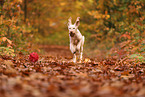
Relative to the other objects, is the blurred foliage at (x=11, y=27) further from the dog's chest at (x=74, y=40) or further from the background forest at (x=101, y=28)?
the dog's chest at (x=74, y=40)

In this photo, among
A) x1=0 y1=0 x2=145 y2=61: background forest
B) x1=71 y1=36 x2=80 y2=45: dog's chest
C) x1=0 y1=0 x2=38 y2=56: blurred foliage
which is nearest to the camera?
x1=71 y1=36 x2=80 y2=45: dog's chest

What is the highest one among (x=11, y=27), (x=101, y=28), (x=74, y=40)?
(x=101, y=28)

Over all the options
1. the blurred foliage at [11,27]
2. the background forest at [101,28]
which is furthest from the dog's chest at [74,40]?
the blurred foliage at [11,27]

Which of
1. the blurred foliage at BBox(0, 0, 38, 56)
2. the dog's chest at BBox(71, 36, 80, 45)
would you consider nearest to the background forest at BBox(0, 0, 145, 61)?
the blurred foliage at BBox(0, 0, 38, 56)

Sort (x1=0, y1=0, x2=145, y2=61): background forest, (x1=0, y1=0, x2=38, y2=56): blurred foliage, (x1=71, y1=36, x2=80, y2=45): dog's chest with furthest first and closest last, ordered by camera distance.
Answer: (x1=0, y1=0, x2=145, y2=61): background forest → (x1=0, y1=0, x2=38, y2=56): blurred foliage → (x1=71, y1=36, x2=80, y2=45): dog's chest

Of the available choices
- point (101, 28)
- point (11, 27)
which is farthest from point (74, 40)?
point (101, 28)

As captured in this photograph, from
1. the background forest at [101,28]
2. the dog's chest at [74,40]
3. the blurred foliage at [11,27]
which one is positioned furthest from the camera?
the background forest at [101,28]

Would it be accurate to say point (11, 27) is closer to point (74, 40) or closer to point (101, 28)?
point (74, 40)

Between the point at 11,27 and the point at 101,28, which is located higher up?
the point at 101,28

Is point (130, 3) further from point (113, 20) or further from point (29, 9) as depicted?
point (29, 9)

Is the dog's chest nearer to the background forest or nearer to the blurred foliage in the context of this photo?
the background forest

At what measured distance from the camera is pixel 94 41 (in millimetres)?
13102

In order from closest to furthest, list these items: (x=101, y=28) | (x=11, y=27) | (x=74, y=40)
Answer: (x=74, y=40), (x=11, y=27), (x=101, y=28)

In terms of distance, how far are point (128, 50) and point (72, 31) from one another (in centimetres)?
293
